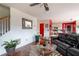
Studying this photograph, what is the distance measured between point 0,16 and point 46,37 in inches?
52.5

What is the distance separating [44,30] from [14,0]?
1763 millimetres

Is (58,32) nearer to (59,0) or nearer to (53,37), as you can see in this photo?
(53,37)

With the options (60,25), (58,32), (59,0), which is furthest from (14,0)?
(58,32)

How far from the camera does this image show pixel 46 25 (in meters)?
2.77

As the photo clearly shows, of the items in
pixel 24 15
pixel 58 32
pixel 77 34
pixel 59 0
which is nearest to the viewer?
pixel 59 0

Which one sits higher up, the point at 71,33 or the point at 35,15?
the point at 35,15

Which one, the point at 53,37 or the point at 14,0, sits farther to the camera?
the point at 53,37

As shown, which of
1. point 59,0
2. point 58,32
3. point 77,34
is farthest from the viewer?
point 58,32

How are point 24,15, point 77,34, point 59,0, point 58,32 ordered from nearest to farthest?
point 59,0 → point 77,34 → point 58,32 → point 24,15

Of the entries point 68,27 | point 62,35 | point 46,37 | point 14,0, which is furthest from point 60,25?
point 14,0

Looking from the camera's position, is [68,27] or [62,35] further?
[62,35]

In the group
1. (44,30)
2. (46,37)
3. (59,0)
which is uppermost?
(59,0)

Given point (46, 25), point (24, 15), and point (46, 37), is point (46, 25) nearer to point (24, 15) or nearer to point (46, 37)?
point (46, 37)

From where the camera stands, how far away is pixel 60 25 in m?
2.52
